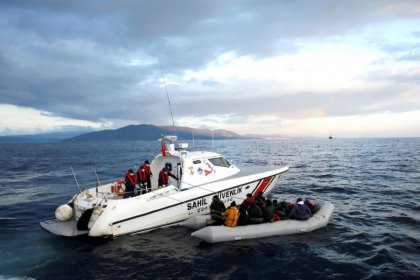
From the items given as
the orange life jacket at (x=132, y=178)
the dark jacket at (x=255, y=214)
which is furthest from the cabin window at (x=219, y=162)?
the orange life jacket at (x=132, y=178)

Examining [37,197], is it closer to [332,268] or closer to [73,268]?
[73,268]

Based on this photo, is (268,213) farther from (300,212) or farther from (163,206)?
(163,206)

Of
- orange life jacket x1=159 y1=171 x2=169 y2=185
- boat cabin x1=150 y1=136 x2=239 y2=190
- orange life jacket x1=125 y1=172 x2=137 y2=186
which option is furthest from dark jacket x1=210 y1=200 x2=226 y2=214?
orange life jacket x1=125 y1=172 x2=137 y2=186

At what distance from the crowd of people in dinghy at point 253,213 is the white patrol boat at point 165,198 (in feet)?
4.22

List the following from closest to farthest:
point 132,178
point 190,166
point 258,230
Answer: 1. point 258,230
2. point 132,178
3. point 190,166

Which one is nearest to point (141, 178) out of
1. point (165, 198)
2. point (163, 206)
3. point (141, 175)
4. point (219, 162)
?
point (141, 175)

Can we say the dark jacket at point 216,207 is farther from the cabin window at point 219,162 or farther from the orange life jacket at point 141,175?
the orange life jacket at point 141,175

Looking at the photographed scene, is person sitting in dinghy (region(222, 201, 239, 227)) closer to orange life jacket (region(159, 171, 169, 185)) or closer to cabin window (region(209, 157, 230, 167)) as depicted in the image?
orange life jacket (region(159, 171, 169, 185))

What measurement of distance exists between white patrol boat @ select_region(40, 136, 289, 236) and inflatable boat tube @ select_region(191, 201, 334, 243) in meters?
1.89

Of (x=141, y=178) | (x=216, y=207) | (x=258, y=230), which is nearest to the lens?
(x=258, y=230)

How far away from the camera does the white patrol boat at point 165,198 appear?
35.9ft

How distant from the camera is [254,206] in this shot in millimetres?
11680

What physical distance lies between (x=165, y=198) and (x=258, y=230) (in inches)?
147

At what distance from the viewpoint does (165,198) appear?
39.2 feet
